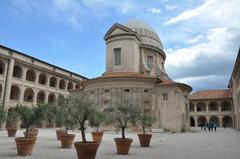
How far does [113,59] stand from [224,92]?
3520cm

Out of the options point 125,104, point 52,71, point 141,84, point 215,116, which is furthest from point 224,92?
point 125,104

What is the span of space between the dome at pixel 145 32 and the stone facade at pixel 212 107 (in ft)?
75.0

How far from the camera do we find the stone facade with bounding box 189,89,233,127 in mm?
60544

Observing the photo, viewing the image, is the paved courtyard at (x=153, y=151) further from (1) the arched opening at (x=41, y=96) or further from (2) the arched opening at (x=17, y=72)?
(1) the arched opening at (x=41, y=96)

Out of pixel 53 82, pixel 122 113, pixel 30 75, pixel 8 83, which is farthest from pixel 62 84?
pixel 122 113

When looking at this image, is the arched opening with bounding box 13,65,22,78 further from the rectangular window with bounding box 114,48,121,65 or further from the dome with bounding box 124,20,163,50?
the dome with bounding box 124,20,163,50

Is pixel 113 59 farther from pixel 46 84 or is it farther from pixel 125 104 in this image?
pixel 125 104

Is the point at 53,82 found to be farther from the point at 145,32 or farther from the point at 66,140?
the point at 66,140

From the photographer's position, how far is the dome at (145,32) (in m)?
46.8

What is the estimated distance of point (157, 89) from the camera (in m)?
35.4

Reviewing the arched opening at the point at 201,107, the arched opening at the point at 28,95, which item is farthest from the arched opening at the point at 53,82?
the arched opening at the point at 201,107

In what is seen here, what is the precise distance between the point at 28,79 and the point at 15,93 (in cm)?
533

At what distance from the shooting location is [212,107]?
209ft

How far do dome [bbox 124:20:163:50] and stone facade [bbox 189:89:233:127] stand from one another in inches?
900
